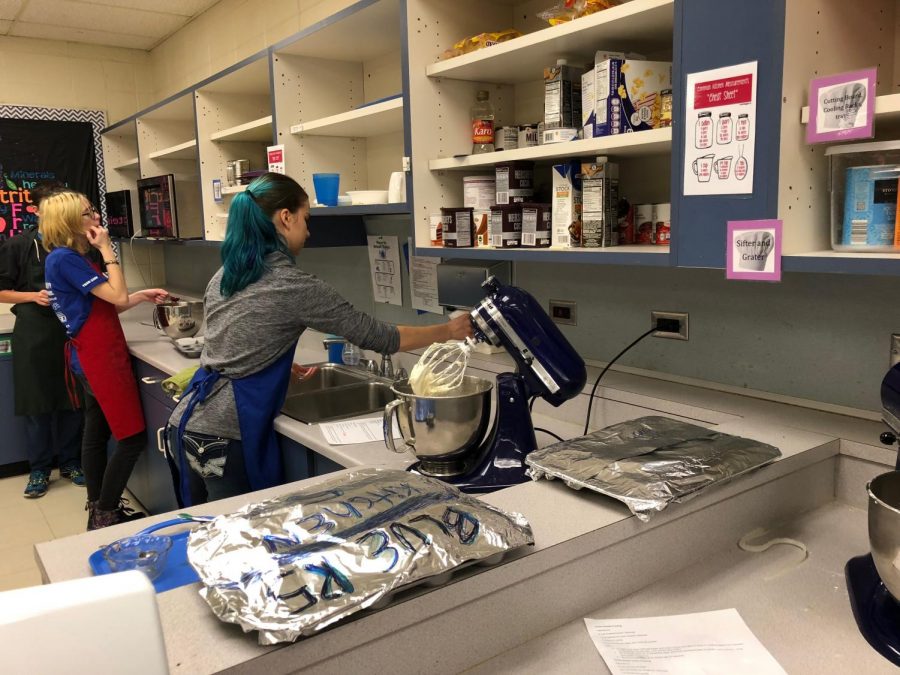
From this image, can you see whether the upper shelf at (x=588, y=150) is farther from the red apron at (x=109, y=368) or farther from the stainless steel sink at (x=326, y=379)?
the red apron at (x=109, y=368)

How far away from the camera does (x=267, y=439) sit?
7.06 ft

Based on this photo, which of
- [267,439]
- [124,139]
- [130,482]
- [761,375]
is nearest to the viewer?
[761,375]

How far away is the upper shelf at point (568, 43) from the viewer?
149 centimetres

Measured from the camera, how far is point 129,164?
5.03 meters

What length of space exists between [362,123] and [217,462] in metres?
1.27

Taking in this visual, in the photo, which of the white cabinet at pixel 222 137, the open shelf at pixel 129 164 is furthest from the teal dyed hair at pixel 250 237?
the open shelf at pixel 129 164

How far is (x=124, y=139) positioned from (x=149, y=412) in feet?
9.65

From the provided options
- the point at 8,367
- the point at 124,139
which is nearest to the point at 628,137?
the point at 8,367

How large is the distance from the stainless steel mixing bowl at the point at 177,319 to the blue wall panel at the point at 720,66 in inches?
105

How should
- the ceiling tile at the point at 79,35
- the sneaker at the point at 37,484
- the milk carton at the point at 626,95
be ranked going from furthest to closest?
the ceiling tile at the point at 79,35 < the sneaker at the point at 37,484 < the milk carton at the point at 626,95

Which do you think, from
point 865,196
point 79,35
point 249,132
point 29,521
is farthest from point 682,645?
point 79,35

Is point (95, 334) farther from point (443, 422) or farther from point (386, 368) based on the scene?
point (443, 422)

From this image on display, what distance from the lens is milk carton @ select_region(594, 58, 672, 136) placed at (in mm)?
1584

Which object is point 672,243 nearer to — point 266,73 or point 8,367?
point 266,73
